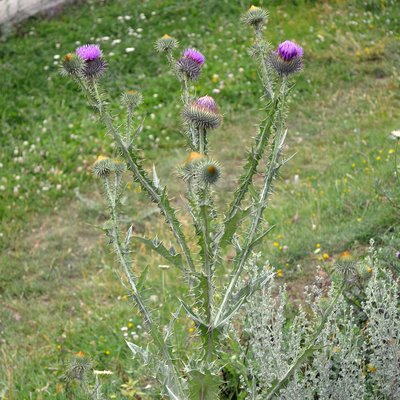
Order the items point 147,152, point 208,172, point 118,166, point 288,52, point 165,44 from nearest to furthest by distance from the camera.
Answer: point 208,172 → point 288,52 → point 118,166 → point 165,44 → point 147,152

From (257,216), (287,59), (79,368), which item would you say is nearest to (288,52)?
(287,59)

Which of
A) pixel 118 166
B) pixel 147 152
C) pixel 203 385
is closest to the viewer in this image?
pixel 203 385

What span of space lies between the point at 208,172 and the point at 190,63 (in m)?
0.76

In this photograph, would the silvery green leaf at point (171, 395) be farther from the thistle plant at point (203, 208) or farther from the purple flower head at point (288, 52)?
the purple flower head at point (288, 52)

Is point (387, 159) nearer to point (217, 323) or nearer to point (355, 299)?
point (355, 299)

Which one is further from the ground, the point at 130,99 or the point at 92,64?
the point at 92,64

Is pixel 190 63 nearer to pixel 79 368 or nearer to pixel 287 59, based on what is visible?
pixel 287 59

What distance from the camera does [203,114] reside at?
8.64 feet

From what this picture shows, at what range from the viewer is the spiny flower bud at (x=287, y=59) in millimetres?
2734

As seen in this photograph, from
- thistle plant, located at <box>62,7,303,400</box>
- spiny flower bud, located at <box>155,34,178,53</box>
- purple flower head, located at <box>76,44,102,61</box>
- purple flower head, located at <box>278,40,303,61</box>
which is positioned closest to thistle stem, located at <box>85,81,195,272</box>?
thistle plant, located at <box>62,7,303,400</box>

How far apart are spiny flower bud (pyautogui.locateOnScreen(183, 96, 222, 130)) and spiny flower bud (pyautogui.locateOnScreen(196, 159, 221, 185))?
10.0 inches

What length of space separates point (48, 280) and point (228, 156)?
7.72 ft

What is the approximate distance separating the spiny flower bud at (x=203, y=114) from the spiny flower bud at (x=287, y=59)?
11.1 inches

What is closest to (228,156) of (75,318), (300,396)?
(75,318)
